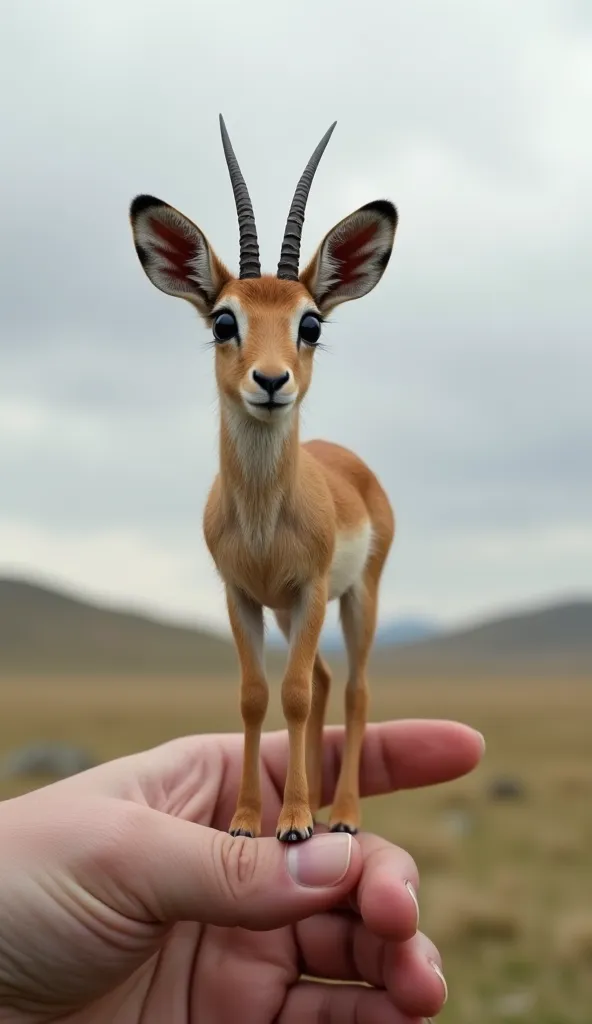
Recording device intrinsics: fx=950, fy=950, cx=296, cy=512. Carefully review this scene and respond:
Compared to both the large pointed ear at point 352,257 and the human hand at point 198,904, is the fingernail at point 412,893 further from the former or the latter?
the large pointed ear at point 352,257

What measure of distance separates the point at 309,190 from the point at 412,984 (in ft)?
11.1

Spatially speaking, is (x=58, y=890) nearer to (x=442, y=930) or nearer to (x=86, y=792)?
(x=86, y=792)

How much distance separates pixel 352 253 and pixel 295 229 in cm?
30

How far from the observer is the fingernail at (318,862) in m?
3.59

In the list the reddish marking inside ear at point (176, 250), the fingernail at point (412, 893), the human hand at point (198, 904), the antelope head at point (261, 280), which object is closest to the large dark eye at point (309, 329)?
the antelope head at point (261, 280)

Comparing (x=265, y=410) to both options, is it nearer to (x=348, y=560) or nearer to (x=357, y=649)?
(x=348, y=560)

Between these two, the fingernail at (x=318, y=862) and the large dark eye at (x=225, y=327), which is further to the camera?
the fingernail at (x=318, y=862)

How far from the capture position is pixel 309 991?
4.73 m

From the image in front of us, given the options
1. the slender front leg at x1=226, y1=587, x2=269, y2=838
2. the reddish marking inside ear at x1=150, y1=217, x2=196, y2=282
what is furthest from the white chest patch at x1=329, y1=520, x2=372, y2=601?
the reddish marking inside ear at x1=150, y1=217, x2=196, y2=282

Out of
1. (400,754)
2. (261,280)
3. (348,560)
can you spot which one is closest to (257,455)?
(261,280)

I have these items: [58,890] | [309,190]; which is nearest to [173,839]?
[58,890]

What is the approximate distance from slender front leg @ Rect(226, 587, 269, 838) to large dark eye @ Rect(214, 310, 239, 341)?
1.03m

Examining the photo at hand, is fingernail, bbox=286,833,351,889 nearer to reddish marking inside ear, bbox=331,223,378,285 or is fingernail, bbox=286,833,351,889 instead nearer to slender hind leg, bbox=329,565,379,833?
slender hind leg, bbox=329,565,379,833

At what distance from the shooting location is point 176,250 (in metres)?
3.67
